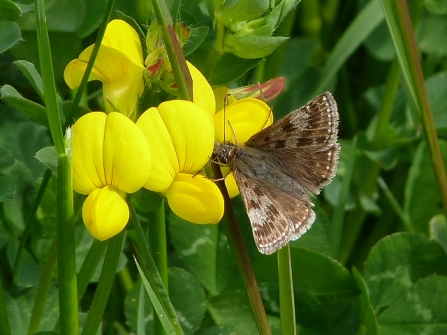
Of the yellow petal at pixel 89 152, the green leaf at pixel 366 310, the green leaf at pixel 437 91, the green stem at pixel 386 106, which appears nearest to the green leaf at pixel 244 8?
the yellow petal at pixel 89 152

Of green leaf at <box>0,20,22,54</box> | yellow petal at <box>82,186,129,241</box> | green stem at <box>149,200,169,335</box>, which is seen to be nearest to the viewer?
yellow petal at <box>82,186,129,241</box>

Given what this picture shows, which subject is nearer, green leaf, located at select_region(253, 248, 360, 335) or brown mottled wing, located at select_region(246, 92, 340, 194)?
brown mottled wing, located at select_region(246, 92, 340, 194)

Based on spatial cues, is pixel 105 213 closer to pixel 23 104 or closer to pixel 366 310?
pixel 23 104

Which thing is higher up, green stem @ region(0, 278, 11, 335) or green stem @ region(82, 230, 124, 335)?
green stem @ region(82, 230, 124, 335)

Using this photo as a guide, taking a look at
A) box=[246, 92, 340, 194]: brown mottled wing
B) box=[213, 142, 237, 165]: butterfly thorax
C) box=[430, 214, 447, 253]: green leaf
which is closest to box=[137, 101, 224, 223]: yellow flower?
box=[213, 142, 237, 165]: butterfly thorax

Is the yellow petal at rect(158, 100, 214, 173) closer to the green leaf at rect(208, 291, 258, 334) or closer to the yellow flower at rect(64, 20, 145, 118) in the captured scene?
the yellow flower at rect(64, 20, 145, 118)

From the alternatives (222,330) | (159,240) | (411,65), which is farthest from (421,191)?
(159,240)

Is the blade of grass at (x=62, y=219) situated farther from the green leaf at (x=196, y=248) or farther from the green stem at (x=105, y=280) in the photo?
the green leaf at (x=196, y=248)
